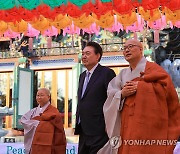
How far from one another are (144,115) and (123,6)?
2745 millimetres

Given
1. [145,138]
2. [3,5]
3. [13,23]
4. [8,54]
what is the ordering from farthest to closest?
[8,54] < [13,23] < [3,5] < [145,138]

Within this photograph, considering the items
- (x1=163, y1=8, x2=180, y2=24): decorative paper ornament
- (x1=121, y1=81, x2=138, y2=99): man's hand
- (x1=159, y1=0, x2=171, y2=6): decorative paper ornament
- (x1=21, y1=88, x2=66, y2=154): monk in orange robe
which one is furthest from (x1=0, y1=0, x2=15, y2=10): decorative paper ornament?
(x1=121, y1=81, x2=138, y2=99): man's hand

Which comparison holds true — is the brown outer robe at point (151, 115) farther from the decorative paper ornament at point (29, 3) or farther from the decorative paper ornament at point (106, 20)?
the decorative paper ornament at point (106, 20)

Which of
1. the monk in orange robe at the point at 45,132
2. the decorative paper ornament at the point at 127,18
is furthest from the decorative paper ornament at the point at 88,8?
the monk in orange robe at the point at 45,132

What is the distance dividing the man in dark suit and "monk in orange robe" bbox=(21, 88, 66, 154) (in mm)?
773

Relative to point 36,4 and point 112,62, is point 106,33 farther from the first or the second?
point 36,4

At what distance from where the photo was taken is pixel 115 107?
2840mm

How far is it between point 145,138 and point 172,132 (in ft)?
0.62

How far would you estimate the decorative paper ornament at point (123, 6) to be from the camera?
5.13 meters

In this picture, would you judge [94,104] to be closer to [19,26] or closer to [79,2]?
[79,2]

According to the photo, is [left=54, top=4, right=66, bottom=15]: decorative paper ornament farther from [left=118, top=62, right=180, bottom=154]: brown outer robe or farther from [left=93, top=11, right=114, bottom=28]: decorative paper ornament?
[left=118, top=62, right=180, bottom=154]: brown outer robe

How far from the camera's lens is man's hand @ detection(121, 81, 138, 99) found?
277cm

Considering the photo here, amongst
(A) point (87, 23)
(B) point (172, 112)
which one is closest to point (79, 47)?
(A) point (87, 23)

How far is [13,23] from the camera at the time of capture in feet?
19.9
